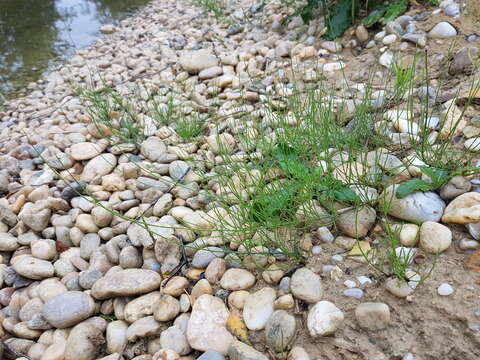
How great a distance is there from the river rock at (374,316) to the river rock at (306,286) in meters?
0.16

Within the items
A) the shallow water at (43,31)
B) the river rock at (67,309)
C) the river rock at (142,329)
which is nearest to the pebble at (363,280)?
the river rock at (142,329)

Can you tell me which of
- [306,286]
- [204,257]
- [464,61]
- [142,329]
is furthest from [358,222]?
[464,61]

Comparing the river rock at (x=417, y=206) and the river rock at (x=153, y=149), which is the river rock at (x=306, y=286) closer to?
the river rock at (x=417, y=206)

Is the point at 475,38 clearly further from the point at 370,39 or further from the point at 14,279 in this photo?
the point at 14,279

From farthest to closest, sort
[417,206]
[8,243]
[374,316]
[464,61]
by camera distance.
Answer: [464,61], [8,243], [417,206], [374,316]

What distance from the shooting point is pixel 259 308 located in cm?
140

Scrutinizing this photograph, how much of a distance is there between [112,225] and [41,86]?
294 centimetres

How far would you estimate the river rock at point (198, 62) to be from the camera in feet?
11.3

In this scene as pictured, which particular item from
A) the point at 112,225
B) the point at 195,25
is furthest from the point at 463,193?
the point at 195,25

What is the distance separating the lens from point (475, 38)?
2365mm

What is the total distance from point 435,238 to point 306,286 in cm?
47

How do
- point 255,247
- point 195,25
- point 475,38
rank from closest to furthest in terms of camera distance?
point 255,247, point 475,38, point 195,25

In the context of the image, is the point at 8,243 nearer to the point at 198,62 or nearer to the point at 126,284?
the point at 126,284

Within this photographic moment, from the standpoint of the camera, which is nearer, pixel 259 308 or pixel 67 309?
pixel 259 308
